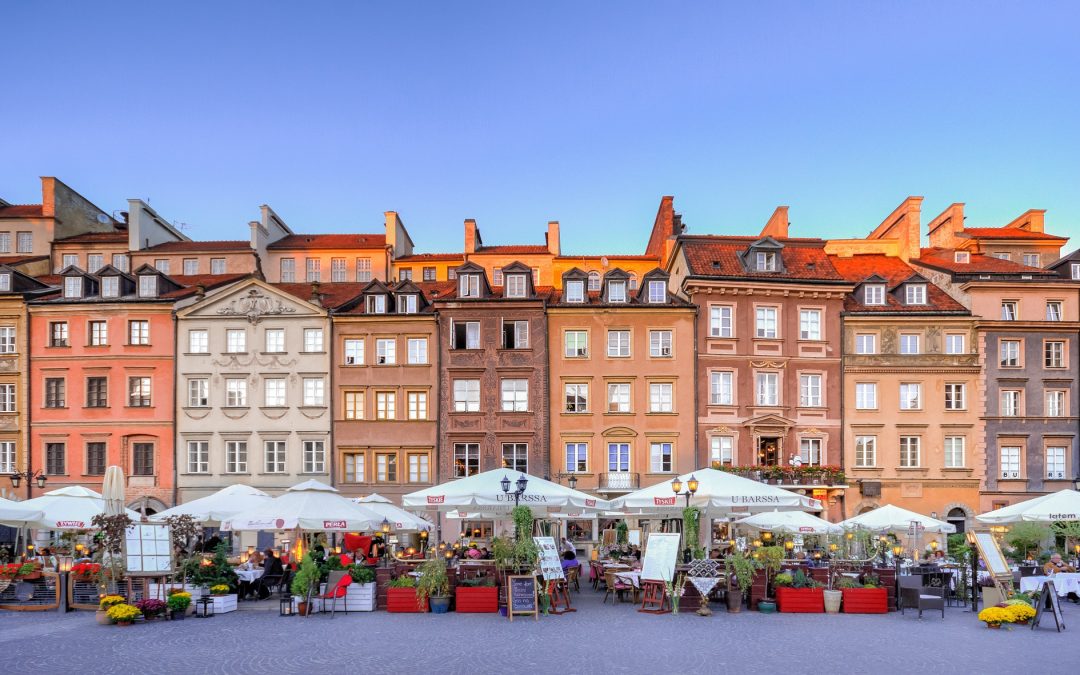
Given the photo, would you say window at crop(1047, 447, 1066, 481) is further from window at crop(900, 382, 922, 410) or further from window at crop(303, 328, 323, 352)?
window at crop(303, 328, 323, 352)

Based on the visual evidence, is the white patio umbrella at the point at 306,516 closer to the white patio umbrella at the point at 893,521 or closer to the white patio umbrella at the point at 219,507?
the white patio umbrella at the point at 219,507

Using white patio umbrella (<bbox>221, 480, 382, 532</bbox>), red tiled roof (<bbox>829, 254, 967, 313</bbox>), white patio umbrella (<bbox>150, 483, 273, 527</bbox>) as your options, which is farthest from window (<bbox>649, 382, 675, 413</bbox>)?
white patio umbrella (<bbox>221, 480, 382, 532</bbox>)

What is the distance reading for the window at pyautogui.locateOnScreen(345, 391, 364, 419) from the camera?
41781 mm

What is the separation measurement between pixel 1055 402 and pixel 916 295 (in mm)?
7578

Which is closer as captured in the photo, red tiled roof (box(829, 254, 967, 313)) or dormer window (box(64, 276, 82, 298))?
red tiled roof (box(829, 254, 967, 313))

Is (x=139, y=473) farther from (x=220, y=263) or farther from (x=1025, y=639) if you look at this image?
(x=1025, y=639)

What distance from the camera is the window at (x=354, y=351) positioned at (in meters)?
42.0

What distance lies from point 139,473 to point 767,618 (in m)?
31.4

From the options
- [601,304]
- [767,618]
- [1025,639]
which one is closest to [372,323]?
[601,304]

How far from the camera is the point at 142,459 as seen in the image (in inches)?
1654

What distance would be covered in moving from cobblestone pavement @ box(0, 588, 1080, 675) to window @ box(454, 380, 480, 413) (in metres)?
21.3

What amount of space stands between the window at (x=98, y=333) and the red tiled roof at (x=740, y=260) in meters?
26.1

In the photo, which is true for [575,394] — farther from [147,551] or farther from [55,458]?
[147,551]

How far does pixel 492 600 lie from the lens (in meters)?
20.6
